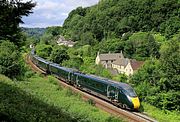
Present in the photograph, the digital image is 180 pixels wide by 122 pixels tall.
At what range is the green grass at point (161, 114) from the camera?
26.9m

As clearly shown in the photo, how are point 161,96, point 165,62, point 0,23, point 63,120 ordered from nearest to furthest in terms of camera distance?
point 0,23
point 63,120
point 161,96
point 165,62

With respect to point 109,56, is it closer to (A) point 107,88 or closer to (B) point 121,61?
(B) point 121,61

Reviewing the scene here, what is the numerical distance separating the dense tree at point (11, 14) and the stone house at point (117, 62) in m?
71.2

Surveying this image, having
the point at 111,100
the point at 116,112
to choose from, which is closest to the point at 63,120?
the point at 116,112

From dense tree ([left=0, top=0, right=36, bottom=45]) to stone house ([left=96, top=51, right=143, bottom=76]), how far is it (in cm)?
7121

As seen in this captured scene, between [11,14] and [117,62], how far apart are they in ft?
281

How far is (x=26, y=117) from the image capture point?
15.7 metres

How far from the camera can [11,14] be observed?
13.6m

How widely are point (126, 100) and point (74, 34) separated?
136 m

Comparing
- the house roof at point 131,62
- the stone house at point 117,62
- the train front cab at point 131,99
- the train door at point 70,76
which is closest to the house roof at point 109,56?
the stone house at point 117,62

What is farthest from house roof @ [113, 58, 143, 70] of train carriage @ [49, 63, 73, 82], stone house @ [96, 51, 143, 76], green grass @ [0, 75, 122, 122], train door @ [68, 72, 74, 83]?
green grass @ [0, 75, 122, 122]

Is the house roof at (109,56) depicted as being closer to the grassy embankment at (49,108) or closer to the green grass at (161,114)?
the grassy embankment at (49,108)

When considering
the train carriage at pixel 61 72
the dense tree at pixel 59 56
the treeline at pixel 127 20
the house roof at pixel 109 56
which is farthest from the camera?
the treeline at pixel 127 20

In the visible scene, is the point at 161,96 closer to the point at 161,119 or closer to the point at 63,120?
the point at 161,119
